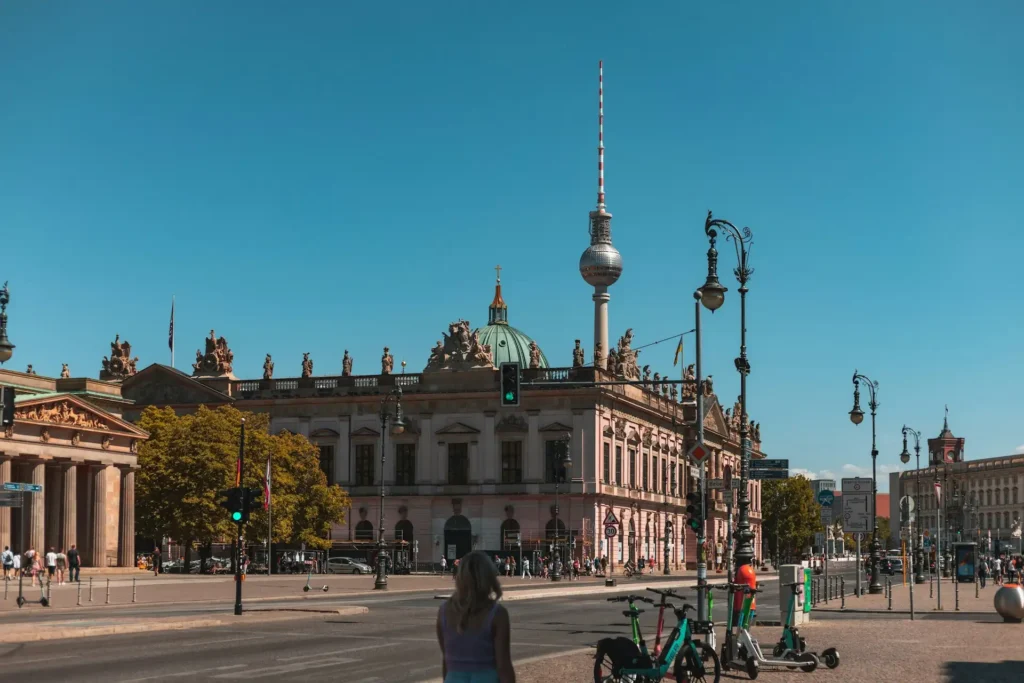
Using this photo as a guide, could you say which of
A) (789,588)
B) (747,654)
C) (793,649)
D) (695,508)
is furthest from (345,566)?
(747,654)

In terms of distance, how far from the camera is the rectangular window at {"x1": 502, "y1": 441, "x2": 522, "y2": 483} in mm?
97688

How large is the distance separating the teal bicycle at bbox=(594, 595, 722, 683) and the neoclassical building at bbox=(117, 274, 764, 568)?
75397 millimetres

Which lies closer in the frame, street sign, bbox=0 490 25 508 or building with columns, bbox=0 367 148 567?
street sign, bbox=0 490 25 508

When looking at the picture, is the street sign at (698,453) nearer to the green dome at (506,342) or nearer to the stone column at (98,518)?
the stone column at (98,518)

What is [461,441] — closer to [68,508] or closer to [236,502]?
[68,508]

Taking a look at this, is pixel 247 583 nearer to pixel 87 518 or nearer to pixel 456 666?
pixel 87 518

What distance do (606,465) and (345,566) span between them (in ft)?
68.6

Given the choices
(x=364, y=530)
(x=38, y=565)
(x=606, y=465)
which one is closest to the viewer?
(x=38, y=565)

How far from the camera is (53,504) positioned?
69.3 m

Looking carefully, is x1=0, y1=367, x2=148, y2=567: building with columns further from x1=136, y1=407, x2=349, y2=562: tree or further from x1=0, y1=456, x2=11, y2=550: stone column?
x1=136, y1=407, x2=349, y2=562: tree

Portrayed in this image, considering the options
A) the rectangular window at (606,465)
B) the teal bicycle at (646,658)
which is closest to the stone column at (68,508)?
the rectangular window at (606,465)

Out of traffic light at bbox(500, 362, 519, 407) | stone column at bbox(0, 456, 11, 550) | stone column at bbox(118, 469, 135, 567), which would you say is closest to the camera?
traffic light at bbox(500, 362, 519, 407)

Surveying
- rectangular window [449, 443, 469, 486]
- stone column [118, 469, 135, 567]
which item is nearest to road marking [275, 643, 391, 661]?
stone column [118, 469, 135, 567]

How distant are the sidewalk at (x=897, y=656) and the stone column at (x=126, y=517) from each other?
160 ft
